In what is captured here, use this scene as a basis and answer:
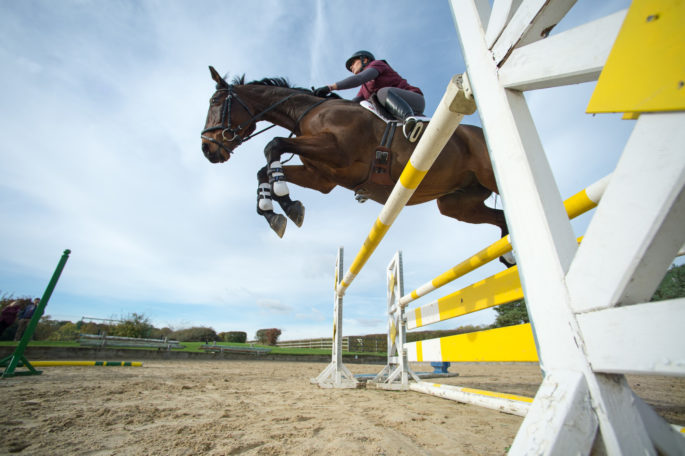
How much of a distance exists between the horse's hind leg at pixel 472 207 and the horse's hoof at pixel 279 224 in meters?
1.57

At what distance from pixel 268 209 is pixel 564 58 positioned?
198 centimetres

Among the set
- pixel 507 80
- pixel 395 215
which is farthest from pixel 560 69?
pixel 395 215

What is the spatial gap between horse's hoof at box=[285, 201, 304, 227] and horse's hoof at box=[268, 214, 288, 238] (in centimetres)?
5

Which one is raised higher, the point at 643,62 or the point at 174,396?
the point at 643,62

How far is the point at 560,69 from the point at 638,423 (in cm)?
55

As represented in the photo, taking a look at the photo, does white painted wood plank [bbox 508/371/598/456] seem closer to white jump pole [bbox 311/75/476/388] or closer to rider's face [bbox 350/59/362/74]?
white jump pole [bbox 311/75/476/388]

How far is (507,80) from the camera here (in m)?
0.62

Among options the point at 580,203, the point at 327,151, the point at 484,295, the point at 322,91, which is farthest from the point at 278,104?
the point at 580,203

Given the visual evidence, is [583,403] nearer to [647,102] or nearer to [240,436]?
[647,102]

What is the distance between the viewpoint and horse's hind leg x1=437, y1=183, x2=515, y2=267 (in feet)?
9.09

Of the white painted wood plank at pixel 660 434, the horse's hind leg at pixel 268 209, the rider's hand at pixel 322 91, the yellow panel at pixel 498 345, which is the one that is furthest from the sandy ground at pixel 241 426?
the rider's hand at pixel 322 91

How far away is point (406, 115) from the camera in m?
2.16

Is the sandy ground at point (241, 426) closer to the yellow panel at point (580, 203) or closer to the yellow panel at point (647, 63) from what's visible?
the yellow panel at point (580, 203)

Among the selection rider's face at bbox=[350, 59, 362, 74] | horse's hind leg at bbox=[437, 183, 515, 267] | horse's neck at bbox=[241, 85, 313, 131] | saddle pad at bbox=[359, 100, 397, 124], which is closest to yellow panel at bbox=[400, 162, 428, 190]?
saddle pad at bbox=[359, 100, 397, 124]
